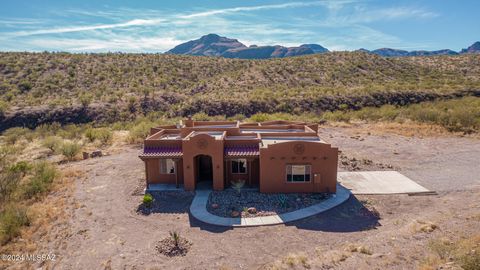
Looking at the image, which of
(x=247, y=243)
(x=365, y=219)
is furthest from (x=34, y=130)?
(x=365, y=219)

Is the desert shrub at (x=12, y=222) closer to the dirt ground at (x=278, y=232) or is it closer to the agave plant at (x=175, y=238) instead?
the dirt ground at (x=278, y=232)

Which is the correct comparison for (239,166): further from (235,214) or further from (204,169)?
(235,214)

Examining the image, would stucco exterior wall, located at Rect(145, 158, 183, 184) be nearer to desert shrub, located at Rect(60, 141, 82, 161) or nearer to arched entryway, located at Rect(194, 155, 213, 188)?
arched entryway, located at Rect(194, 155, 213, 188)

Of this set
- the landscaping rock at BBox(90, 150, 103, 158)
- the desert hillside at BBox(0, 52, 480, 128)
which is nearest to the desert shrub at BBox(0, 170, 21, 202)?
the landscaping rock at BBox(90, 150, 103, 158)

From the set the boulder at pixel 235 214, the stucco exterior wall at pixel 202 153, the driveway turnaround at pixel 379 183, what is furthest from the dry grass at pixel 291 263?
the driveway turnaround at pixel 379 183

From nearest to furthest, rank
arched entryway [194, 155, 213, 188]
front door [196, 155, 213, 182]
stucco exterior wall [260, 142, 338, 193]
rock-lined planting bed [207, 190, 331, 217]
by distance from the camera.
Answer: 1. rock-lined planting bed [207, 190, 331, 217]
2. stucco exterior wall [260, 142, 338, 193]
3. arched entryway [194, 155, 213, 188]
4. front door [196, 155, 213, 182]

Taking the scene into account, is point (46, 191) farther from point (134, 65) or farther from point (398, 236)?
point (134, 65)
